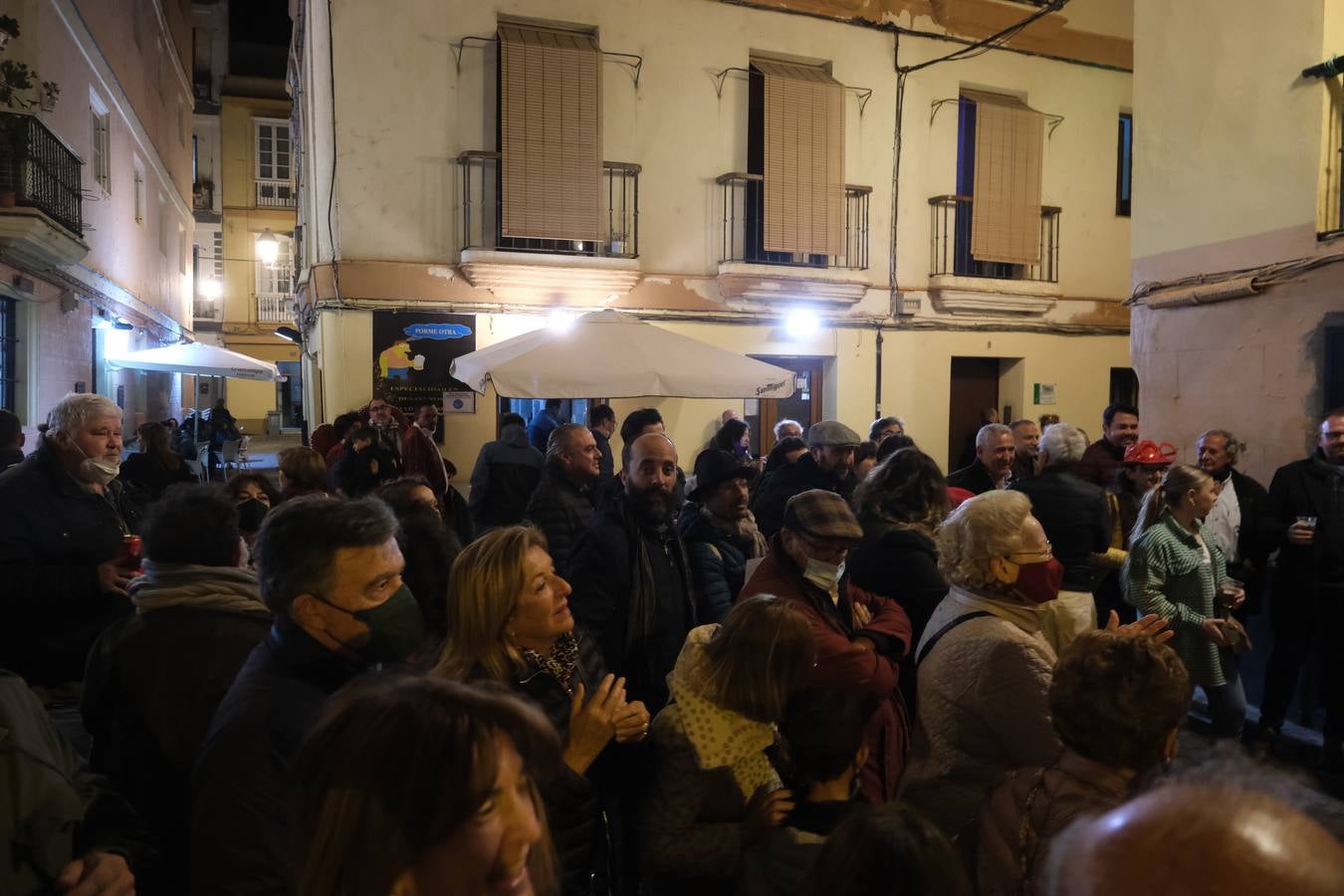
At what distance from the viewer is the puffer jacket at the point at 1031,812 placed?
75.0 inches

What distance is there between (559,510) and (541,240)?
802 cm

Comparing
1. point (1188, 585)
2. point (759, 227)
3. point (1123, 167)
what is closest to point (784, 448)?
point (1188, 585)

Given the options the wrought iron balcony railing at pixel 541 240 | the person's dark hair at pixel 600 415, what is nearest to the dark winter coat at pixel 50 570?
the person's dark hair at pixel 600 415

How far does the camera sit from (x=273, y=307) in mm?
33125

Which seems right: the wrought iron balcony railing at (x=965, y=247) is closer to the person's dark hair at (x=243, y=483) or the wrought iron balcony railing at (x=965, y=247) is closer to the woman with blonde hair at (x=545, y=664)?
the person's dark hair at (x=243, y=483)

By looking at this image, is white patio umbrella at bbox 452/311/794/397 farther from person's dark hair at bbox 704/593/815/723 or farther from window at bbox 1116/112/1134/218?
window at bbox 1116/112/1134/218

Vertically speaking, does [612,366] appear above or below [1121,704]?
above

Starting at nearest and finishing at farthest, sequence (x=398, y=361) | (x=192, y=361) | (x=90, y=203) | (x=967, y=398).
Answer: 1. (x=398, y=361)
2. (x=192, y=361)
3. (x=90, y=203)
4. (x=967, y=398)

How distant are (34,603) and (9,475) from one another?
0.59 meters

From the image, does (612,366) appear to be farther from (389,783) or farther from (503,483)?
(389,783)

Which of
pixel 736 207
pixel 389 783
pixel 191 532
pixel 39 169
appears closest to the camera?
pixel 389 783

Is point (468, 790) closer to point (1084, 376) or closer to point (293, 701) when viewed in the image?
point (293, 701)

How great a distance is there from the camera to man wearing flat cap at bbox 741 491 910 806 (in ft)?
9.04

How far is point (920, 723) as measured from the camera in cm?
281
